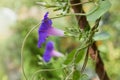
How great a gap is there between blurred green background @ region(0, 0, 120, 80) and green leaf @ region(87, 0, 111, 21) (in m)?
1.60

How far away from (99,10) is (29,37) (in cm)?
201

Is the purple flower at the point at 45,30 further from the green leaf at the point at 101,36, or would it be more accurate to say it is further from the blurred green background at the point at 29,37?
the blurred green background at the point at 29,37

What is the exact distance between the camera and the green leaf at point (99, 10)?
0.99 metres

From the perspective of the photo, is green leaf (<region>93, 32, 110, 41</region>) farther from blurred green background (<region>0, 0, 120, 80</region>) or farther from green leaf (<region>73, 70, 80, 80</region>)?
blurred green background (<region>0, 0, 120, 80</region>)

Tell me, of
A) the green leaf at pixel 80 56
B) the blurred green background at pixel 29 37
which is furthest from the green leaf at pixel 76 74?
the blurred green background at pixel 29 37

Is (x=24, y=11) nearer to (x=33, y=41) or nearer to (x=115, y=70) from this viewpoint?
(x=33, y=41)

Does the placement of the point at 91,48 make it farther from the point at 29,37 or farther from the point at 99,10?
the point at 29,37

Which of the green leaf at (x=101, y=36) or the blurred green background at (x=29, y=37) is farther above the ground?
the green leaf at (x=101, y=36)

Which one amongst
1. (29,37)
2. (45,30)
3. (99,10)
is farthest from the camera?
(29,37)

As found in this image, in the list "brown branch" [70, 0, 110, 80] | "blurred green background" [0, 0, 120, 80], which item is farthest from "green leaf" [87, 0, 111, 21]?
"blurred green background" [0, 0, 120, 80]

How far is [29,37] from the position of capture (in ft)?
9.80

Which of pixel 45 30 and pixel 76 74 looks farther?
pixel 45 30

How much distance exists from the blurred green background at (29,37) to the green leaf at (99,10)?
1604 millimetres

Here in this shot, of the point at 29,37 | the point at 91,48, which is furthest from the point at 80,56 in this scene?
the point at 29,37
